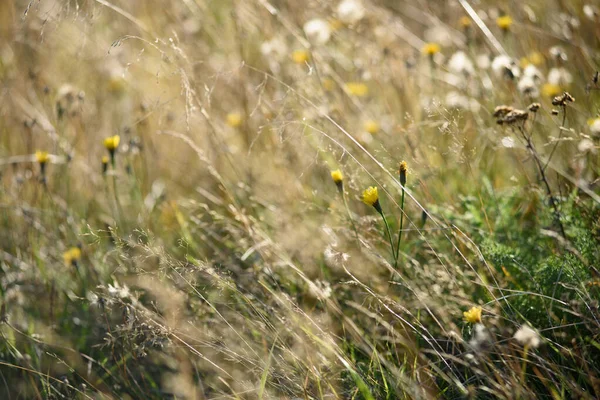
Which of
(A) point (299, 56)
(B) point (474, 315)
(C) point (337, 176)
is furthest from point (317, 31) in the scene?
(B) point (474, 315)

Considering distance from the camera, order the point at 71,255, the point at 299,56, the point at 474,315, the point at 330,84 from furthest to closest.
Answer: the point at 299,56 < the point at 330,84 < the point at 71,255 < the point at 474,315

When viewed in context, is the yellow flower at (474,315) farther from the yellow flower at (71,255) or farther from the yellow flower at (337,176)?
the yellow flower at (71,255)

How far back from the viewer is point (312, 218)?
2.30m

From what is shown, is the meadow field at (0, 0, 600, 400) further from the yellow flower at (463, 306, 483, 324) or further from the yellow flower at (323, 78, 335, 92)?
the yellow flower at (323, 78, 335, 92)

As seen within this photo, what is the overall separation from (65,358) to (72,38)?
2.45 metres

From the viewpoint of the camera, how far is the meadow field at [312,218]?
1474 millimetres

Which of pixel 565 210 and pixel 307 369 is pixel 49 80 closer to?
pixel 307 369

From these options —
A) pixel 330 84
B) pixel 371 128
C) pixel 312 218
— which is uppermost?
pixel 330 84

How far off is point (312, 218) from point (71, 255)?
974 mm

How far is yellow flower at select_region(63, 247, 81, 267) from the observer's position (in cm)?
220

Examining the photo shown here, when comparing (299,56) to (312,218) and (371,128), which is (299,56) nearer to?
(371,128)

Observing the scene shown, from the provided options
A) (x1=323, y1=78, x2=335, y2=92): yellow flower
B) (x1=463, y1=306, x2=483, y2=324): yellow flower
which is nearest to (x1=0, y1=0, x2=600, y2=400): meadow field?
(x1=463, y1=306, x2=483, y2=324): yellow flower

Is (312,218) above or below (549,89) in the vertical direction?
below

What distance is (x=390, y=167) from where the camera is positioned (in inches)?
72.2
